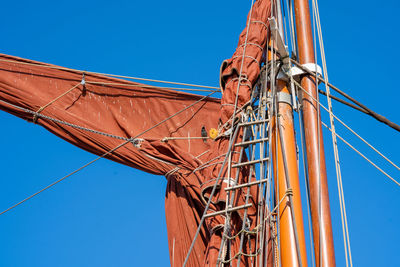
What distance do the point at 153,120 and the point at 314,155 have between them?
283 centimetres

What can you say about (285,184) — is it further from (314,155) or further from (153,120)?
(153,120)

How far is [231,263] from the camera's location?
28.5 feet

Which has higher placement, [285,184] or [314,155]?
[314,155]

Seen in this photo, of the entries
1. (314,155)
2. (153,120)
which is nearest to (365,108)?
(314,155)

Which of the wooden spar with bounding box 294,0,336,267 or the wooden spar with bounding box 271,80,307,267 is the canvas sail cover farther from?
the wooden spar with bounding box 294,0,336,267

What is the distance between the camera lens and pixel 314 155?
9664 mm

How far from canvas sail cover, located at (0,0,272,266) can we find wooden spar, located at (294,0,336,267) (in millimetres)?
509

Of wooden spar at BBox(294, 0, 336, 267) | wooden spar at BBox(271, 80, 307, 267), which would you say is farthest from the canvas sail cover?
wooden spar at BBox(294, 0, 336, 267)

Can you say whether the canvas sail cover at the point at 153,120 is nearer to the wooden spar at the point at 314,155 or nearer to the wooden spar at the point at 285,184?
the wooden spar at the point at 285,184

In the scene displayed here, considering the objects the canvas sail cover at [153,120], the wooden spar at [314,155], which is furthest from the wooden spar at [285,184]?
the canvas sail cover at [153,120]

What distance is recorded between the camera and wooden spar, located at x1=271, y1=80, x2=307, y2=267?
8.88m

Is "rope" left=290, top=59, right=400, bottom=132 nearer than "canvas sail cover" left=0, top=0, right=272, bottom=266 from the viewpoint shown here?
Yes

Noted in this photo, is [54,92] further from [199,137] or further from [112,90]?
[199,137]

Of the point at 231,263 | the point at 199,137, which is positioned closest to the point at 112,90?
the point at 199,137
